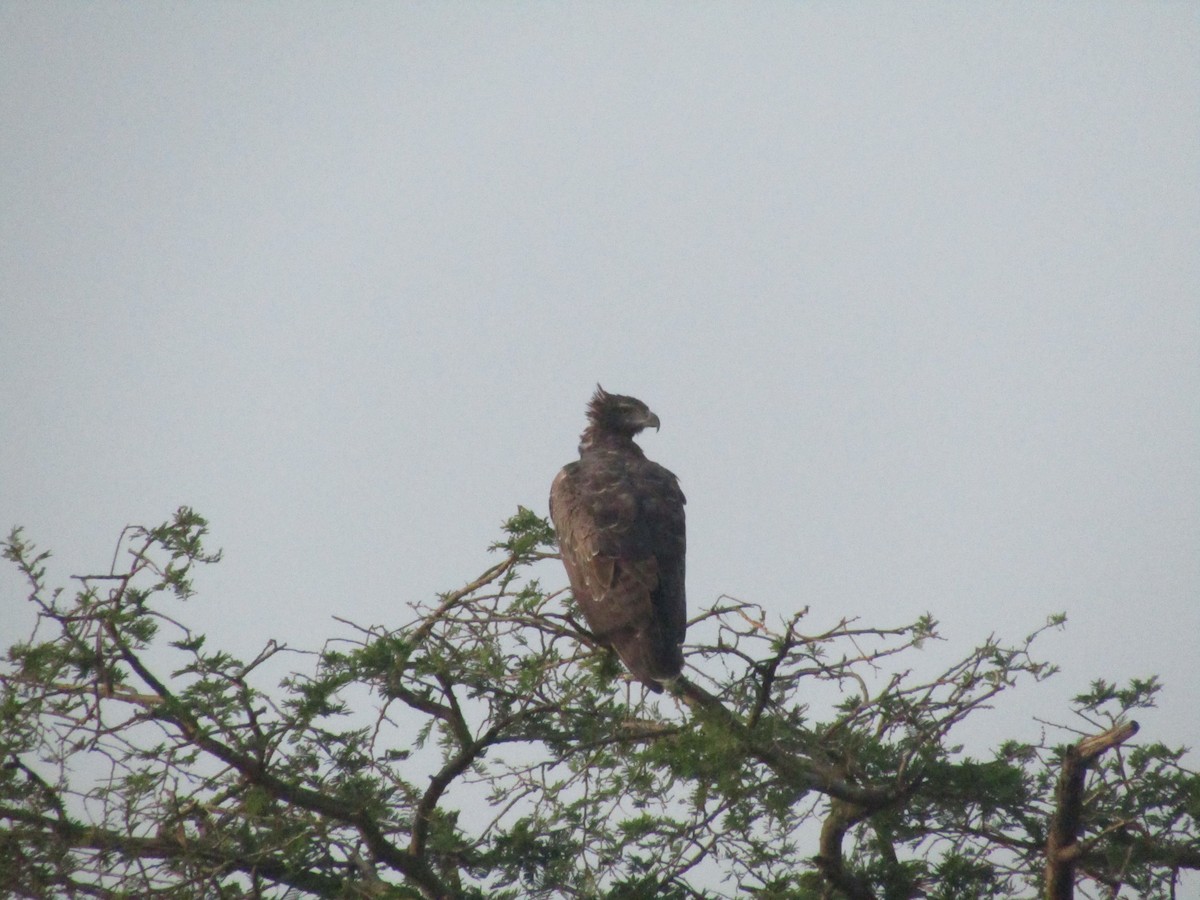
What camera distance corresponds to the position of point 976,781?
6227 millimetres

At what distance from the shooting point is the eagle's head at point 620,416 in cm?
1016

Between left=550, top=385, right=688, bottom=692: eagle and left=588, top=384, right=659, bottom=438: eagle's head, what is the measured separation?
0.67 meters

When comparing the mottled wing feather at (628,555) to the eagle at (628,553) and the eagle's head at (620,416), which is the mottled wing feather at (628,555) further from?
the eagle's head at (620,416)

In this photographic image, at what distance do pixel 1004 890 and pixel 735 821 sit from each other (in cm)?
148

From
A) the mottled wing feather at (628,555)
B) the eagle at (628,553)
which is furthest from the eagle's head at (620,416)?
the mottled wing feather at (628,555)

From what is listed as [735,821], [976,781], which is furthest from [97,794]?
[976,781]

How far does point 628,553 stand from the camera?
8086 millimetres

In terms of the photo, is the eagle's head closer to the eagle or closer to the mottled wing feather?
the eagle

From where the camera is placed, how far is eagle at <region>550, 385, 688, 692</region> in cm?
739

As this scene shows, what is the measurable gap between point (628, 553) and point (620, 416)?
2.42m

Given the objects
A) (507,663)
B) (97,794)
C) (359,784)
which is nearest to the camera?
(97,794)

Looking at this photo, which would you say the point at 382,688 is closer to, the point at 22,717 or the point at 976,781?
the point at 22,717

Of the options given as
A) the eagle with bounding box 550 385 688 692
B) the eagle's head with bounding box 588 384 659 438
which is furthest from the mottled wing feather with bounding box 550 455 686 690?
the eagle's head with bounding box 588 384 659 438

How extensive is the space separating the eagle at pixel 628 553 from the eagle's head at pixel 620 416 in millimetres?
666
